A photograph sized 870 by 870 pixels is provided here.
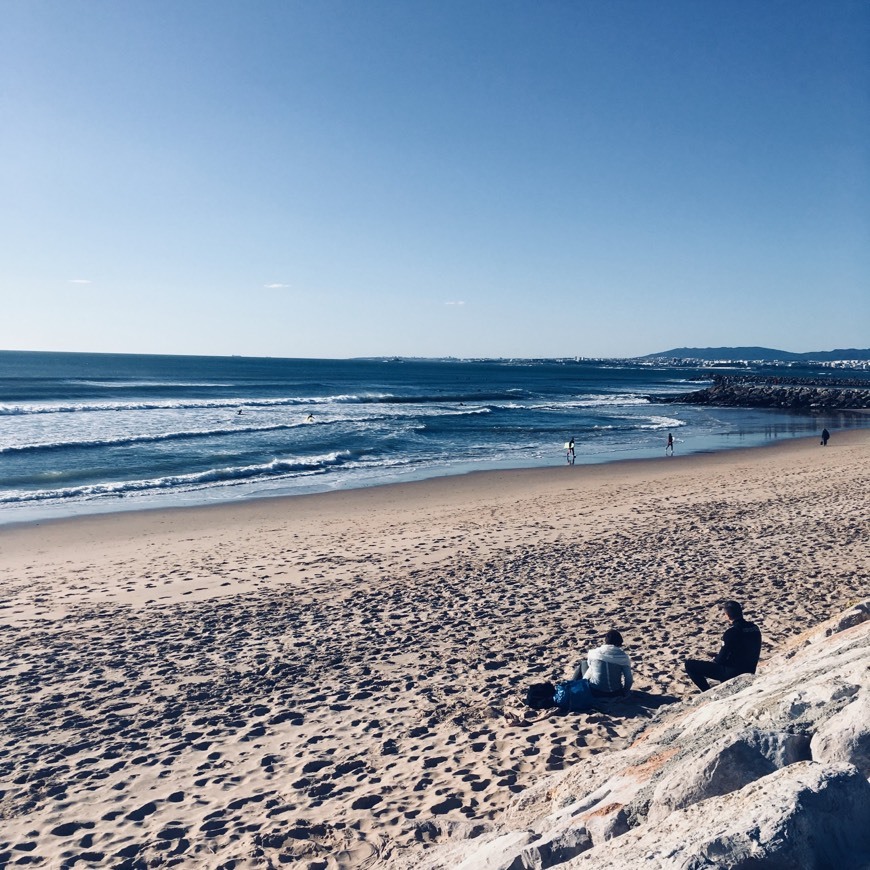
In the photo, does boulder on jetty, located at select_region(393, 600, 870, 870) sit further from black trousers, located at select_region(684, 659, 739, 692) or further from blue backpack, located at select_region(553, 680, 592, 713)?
black trousers, located at select_region(684, 659, 739, 692)

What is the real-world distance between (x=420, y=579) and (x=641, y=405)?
2216 inches

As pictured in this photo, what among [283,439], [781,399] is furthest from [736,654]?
[781,399]

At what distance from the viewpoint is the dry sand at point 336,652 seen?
5.45 m

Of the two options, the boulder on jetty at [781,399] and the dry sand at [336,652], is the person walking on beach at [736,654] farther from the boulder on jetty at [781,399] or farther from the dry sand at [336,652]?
the boulder on jetty at [781,399]

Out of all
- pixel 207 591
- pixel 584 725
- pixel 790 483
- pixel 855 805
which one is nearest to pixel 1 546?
pixel 207 591

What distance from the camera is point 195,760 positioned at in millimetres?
6301

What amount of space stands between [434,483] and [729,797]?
21365 millimetres

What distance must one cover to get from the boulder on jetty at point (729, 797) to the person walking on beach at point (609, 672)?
→ 2094 mm

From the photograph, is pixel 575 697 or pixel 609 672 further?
pixel 609 672

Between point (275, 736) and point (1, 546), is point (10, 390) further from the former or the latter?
point (275, 736)

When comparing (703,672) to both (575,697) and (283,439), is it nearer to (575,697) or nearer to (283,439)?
(575,697)

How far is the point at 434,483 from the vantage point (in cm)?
2420

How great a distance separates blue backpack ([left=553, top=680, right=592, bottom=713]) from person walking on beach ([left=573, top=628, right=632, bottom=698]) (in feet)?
0.48

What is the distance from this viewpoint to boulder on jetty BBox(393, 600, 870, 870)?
2551 millimetres
